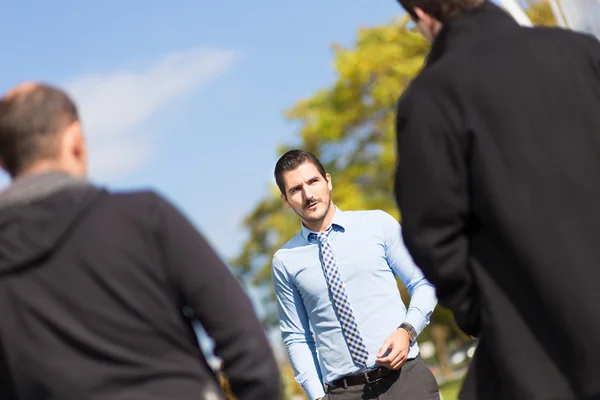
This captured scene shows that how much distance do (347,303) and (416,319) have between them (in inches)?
17.6

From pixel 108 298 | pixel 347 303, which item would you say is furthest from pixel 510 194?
pixel 347 303

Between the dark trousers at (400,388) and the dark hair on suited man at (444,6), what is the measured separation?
3.34 m

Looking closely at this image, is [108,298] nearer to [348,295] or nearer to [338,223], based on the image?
[348,295]

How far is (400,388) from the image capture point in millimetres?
6754

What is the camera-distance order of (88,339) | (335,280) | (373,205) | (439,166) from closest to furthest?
(88,339) < (439,166) < (335,280) < (373,205)

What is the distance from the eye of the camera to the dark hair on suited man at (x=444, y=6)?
390cm

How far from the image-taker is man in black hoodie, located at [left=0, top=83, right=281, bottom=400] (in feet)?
11.2

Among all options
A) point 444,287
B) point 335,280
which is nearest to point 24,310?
point 444,287

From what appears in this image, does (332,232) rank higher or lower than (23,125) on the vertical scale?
lower

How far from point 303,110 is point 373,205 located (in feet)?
21.4

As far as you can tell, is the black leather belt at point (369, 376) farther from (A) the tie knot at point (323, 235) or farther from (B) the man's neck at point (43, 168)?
(B) the man's neck at point (43, 168)

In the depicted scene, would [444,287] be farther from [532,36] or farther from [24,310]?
[24,310]

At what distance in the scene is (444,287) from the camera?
380 cm

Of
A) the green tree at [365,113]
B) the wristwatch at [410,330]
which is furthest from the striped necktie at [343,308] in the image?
the green tree at [365,113]
